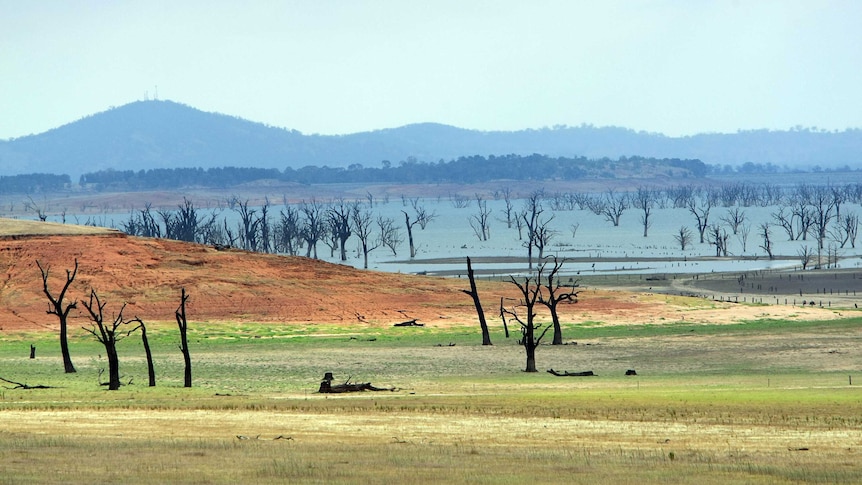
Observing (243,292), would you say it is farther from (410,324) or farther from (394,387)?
(394,387)

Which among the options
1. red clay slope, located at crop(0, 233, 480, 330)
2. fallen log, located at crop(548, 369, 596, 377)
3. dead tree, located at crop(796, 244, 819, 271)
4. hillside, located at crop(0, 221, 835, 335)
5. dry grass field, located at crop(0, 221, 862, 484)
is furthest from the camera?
dead tree, located at crop(796, 244, 819, 271)

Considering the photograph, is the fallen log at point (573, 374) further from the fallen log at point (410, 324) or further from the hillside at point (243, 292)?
the hillside at point (243, 292)

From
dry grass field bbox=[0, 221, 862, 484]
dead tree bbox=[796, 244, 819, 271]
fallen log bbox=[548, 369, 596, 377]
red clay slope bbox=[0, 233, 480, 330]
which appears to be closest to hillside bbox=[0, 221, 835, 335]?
red clay slope bbox=[0, 233, 480, 330]

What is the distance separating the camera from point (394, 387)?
41.5 meters

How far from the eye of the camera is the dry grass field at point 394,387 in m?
22.7

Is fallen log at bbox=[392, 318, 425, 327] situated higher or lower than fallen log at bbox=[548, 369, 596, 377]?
lower

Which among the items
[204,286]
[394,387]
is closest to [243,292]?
[204,286]

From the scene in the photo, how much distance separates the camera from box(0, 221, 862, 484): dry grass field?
894 inches

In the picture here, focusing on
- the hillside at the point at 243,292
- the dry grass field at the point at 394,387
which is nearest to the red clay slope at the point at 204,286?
the hillside at the point at 243,292

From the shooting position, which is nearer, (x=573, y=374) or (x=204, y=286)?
(x=573, y=374)

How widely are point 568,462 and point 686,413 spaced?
799 cm

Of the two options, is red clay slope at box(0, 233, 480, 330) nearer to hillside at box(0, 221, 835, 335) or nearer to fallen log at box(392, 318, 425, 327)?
hillside at box(0, 221, 835, 335)

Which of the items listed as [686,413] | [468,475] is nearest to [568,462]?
[468,475]

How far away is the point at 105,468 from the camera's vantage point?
22.0 metres
